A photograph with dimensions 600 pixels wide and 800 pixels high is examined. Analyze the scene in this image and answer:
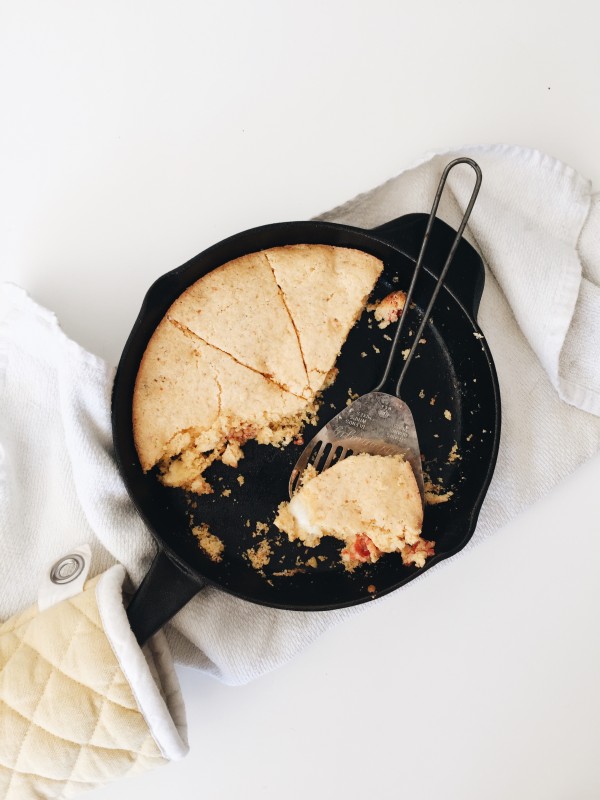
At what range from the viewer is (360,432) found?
4.67ft

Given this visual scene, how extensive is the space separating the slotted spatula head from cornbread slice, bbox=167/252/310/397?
122 millimetres

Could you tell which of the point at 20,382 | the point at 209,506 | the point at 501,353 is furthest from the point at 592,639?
the point at 20,382

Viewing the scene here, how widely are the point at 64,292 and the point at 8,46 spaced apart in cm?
63

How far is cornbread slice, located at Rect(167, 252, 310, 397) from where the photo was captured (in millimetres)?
1371

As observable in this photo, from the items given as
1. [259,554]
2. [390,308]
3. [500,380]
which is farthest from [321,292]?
[259,554]

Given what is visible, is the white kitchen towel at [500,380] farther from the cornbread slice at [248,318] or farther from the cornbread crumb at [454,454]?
the cornbread slice at [248,318]

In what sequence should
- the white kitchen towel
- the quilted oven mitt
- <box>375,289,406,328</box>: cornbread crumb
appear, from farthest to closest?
<box>375,289,406,328</box>: cornbread crumb
the white kitchen towel
the quilted oven mitt

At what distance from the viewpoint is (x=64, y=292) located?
4.83 feet

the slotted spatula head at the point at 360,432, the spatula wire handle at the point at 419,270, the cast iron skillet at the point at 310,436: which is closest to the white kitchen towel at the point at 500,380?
the cast iron skillet at the point at 310,436

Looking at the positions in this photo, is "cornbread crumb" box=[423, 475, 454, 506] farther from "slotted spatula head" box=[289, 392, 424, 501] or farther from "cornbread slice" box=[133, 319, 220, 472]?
"cornbread slice" box=[133, 319, 220, 472]

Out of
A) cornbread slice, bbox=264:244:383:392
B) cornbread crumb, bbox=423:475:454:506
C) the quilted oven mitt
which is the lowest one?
the quilted oven mitt

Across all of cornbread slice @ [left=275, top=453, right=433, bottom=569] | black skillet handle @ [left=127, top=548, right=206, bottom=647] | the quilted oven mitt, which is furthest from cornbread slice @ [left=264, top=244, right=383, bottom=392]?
the quilted oven mitt

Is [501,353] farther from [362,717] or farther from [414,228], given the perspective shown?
[362,717]

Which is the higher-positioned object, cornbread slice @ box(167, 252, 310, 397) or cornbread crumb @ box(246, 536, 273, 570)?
cornbread slice @ box(167, 252, 310, 397)
